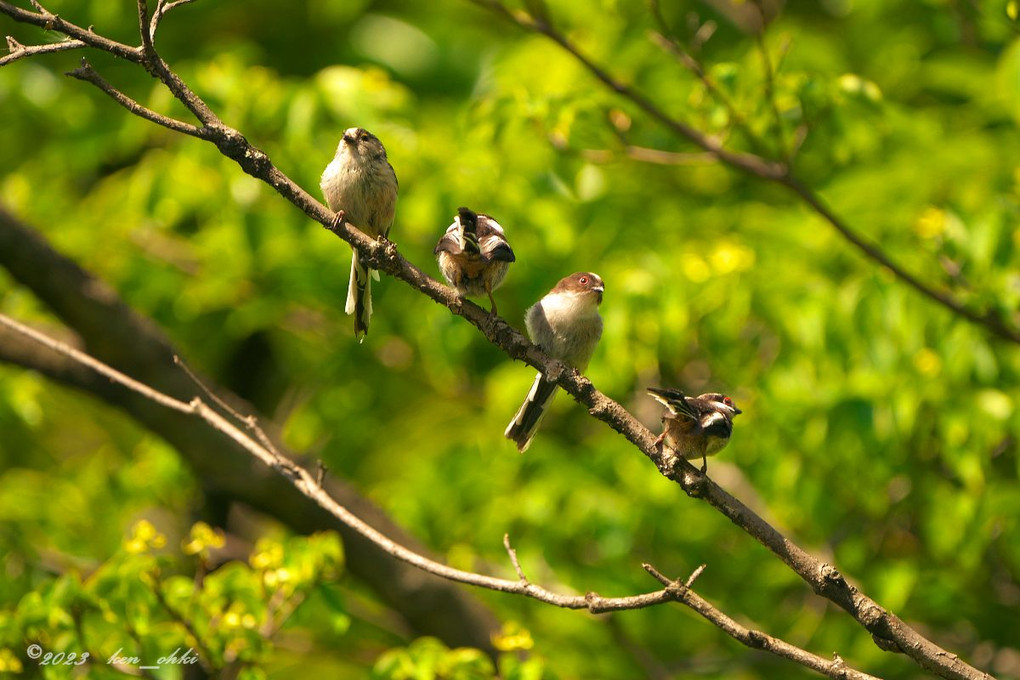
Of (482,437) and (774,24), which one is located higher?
(774,24)

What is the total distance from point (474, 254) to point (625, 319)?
1.77 metres

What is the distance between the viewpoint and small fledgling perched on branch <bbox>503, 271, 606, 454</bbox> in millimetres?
3754

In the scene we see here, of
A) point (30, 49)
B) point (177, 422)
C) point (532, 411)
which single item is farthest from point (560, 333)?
point (177, 422)

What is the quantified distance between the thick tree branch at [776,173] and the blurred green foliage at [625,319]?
121 millimetres

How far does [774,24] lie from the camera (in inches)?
278

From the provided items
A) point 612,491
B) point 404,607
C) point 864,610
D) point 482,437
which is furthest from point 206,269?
point 864,610

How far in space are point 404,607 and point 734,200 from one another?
141 inches

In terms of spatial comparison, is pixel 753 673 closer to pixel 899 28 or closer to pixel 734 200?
pixel 734 200

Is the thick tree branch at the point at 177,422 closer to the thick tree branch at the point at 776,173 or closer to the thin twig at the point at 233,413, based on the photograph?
the thin twig at the point at 233,413

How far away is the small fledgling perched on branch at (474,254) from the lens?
350cm

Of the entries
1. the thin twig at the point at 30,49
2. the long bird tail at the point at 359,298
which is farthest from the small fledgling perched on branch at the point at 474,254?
the thin twig at the point at 30,49

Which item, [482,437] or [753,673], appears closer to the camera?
[753,673]

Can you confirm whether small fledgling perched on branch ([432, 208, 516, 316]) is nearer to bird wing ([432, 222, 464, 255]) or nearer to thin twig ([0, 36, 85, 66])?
bird wing ([432, 222, 464, 255])

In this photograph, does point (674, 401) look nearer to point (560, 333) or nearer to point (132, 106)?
point (560, 333)
